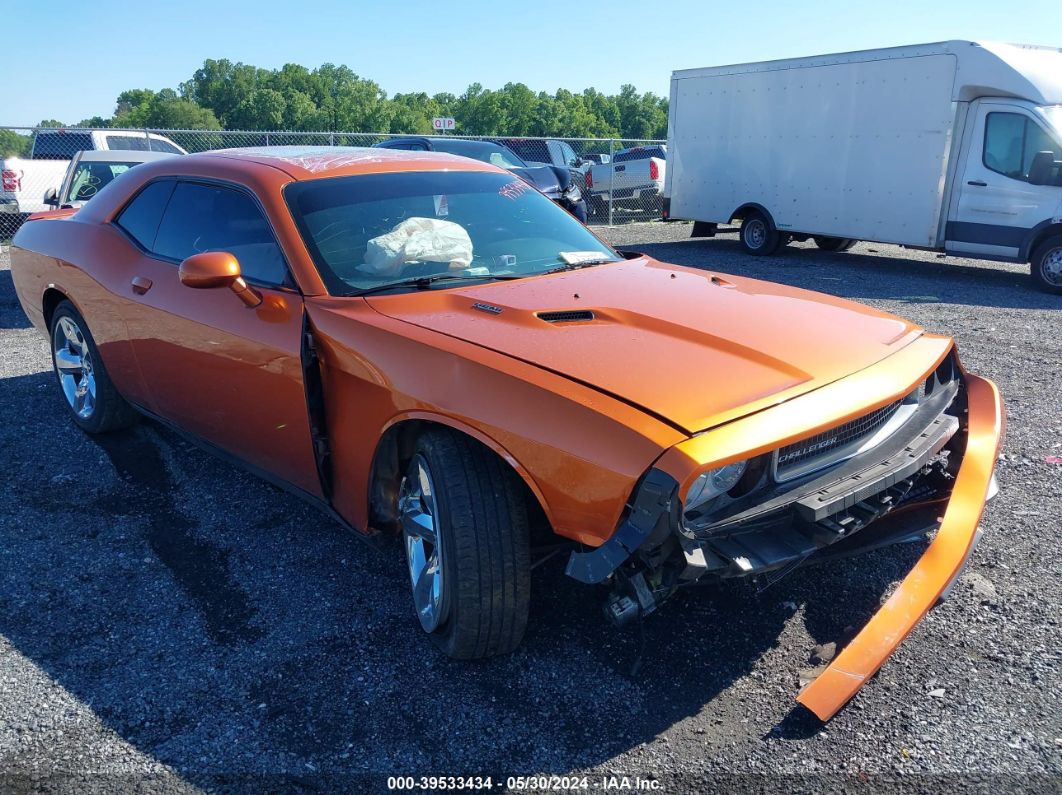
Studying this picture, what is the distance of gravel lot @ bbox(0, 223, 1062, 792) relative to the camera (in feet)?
7.86

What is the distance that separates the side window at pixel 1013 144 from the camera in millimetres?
9977

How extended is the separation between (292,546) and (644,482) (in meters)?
2.08

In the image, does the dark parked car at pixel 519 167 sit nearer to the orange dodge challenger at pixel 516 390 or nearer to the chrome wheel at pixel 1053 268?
the chrome wheel at pixel 1053 268

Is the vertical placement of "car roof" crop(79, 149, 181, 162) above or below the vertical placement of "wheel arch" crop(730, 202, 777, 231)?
above

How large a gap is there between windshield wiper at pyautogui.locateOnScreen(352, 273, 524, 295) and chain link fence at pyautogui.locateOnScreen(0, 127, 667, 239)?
24.5 feet

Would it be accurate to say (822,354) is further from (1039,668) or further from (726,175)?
(726,175)

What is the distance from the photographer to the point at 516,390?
2475mm

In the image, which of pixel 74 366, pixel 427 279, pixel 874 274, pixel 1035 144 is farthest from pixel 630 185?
pixel 427 279

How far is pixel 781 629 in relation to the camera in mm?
2996

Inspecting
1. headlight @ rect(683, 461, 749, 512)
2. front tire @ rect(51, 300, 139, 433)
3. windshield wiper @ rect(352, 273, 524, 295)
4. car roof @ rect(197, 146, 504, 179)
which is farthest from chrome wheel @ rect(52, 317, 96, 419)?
headlight @ rect(683, 461, 749, 512)

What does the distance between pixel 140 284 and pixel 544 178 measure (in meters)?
8.30

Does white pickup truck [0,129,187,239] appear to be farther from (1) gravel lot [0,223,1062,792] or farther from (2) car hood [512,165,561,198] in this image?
(1) gravel lot [0,223,1062,792]

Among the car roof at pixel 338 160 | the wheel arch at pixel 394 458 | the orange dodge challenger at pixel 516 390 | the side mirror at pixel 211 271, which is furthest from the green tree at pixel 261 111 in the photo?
the wheel arch at pixel 394 458

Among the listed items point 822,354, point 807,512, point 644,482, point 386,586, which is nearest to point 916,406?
point 822,354
